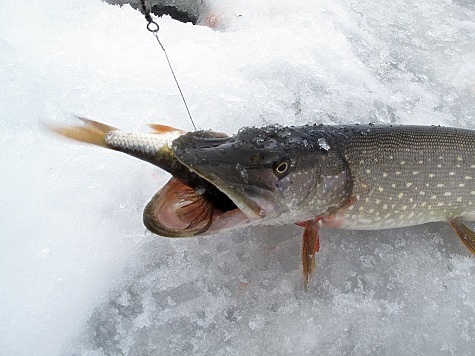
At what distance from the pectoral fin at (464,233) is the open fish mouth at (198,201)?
1.04 meters

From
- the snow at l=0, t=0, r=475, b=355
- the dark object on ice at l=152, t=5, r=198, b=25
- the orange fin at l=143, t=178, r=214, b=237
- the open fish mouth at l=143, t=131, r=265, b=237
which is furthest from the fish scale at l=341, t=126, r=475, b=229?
the dark object on ice at l=152, t=5, r=198, b=25

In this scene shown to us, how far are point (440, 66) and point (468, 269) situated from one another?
5.60 ft

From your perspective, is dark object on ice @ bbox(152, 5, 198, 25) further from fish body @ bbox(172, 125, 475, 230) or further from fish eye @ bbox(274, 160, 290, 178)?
fish eye @ bbox(274, 160, 290, 178)

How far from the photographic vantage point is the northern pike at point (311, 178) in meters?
1.49

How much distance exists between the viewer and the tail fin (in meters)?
1.46

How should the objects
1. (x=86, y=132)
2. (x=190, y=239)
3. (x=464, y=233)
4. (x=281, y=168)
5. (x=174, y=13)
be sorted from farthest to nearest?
(x=174, y=13), (x=464, y=233), (x=190, y=239), (x=281, y=168), (x=86, y=132)

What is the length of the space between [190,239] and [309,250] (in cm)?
51

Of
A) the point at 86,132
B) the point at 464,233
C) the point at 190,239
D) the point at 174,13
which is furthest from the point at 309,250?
the point at 174,13

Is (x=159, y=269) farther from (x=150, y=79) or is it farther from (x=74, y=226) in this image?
(x=150, y=79)

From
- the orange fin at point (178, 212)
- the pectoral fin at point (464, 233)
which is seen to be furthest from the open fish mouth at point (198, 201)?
the pectoral fin at point (464, 233)

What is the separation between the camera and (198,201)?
60.8 inches

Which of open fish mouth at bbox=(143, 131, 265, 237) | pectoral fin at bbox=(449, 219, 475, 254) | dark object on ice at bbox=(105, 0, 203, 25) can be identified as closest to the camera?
open fish mouth at bbox=(143, 131, 265, 237)

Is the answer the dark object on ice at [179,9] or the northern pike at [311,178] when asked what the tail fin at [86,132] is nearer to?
the northern pike at [311,178]

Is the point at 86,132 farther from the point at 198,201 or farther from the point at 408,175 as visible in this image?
the point at 408,175
